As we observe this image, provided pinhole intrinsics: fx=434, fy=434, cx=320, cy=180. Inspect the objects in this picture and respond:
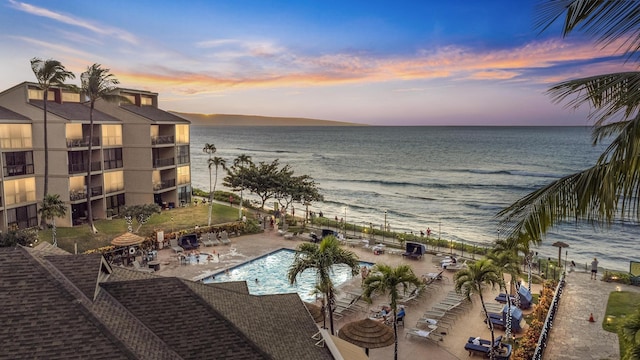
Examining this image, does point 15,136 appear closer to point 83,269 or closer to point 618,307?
point 83,269

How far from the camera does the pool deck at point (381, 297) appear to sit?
17562mm

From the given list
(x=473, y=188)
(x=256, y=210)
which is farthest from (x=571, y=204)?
(x=473, y=188)

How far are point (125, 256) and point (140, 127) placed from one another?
57.2 ft

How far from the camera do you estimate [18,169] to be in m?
34.1

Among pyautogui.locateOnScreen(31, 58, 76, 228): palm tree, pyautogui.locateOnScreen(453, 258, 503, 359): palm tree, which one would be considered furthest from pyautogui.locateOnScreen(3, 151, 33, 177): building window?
pyautogui.locateOnScreen(453, 258, 503, 359): palm tree

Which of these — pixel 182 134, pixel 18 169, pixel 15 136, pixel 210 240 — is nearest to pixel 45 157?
pixel 18 169

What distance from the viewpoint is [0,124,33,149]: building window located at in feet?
108

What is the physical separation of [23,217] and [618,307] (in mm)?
40661

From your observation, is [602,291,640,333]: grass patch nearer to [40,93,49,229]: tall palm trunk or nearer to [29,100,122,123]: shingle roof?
[40,93,49,229]: tall palm trunk

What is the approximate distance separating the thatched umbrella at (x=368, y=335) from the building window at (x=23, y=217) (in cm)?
2946

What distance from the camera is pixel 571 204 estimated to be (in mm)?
6602

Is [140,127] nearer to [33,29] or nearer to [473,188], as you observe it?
[33,29]

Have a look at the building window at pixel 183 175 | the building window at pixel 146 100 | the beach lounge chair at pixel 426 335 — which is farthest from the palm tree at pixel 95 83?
the beach lounge chair at pixel 426 335

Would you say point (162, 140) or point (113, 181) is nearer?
point (113, 181)
